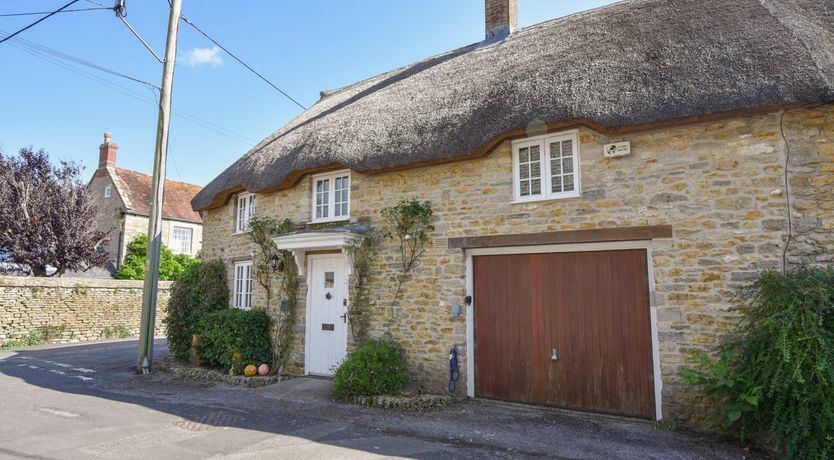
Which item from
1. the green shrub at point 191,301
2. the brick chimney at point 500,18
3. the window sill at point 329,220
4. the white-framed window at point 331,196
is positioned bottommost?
the green shrub at point 191,301

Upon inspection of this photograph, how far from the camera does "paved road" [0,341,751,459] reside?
5.17 meters

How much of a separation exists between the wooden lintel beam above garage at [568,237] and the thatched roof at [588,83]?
1297 mm

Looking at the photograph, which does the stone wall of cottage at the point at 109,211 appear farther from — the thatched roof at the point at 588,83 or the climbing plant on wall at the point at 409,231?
Result: the climbing plant on wall at the point at 409,231

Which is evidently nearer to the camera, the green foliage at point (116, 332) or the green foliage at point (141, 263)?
the green foliage at point (116, 332)

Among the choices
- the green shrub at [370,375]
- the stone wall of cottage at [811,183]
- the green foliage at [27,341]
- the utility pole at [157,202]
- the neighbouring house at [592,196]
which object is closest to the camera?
the stone wall of cottage at [811,183]

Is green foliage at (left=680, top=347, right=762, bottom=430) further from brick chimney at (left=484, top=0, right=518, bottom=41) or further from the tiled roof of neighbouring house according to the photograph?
the tiled roof of neighbouring house

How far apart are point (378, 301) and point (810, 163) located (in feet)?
20.1

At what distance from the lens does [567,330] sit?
682cm

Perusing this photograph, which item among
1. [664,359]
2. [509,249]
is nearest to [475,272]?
[509,249]

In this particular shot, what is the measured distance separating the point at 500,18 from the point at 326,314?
7458 millimetres

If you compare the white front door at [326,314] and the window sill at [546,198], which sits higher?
the window sill at [546,198]

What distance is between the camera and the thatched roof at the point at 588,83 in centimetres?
586

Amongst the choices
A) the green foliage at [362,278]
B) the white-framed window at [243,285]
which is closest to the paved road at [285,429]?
the green foliage at [362,278]

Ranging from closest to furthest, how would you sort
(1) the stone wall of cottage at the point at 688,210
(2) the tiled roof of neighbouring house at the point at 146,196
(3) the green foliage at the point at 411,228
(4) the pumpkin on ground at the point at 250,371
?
(1) the stone wall of cottage at the point at 688,210
(3) the green foliage at the point at 411,228
(4) the pumpkin on ground at the point at 250,371
(2) the tiled roof of neighbouring house at the point at 146,196
